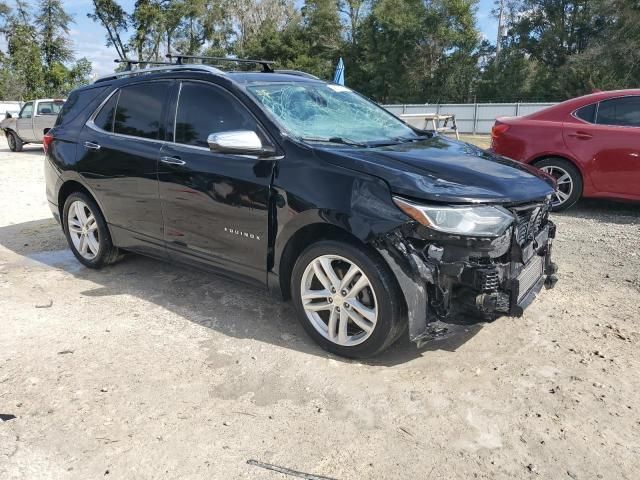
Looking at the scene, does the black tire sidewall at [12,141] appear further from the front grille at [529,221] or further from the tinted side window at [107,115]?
the front grille at [529,221]

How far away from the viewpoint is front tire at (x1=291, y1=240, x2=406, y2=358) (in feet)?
10.2

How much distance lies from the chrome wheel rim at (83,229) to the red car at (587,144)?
5.02m

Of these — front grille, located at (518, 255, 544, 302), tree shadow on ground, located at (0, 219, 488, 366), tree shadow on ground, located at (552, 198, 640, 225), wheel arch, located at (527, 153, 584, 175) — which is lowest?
tree shadow on ground, located at (0, 219, 488, 366)

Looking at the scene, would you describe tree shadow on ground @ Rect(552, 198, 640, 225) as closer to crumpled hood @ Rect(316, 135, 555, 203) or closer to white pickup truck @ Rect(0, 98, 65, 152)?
crumpled hood @ Rect(316, 135, 555, 203)

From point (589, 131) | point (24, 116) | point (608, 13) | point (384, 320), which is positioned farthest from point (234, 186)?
point (608, 13)

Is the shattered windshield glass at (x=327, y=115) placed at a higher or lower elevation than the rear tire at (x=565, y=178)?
higher

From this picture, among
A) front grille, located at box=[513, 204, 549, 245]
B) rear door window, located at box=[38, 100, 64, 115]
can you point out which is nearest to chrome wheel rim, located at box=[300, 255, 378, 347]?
front grille, located at box=[513, 204, 549, 245]

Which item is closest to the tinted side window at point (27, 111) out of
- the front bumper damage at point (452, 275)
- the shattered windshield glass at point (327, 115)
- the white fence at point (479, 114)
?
the shattered windshield glass at point (327, 115)

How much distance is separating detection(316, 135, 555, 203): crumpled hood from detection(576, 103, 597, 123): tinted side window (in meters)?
3.69

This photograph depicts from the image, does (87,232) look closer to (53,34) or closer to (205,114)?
(205,114)

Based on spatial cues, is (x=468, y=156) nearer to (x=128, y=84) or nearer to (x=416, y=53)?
(x=128, y=84)

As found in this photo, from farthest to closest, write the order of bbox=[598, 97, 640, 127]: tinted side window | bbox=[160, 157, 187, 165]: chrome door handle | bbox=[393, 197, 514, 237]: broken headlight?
bbox=[598, 97, 640, 127]: tinted side window < bbox=[160, 157, 187, 165]: chrome door handle < bbox=[393, 197, 514, 237]: broken headlight

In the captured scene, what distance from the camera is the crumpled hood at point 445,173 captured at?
3.00 metres

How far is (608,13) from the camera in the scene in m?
39.1
